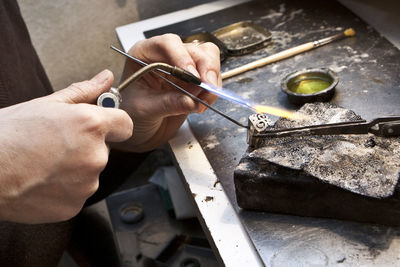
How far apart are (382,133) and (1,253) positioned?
4.10ft

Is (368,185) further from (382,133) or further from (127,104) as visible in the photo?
(127,104)

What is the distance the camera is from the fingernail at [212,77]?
1.33 meters

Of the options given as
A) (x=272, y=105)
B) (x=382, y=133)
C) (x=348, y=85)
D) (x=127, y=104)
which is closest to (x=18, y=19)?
(x=127, y=104)

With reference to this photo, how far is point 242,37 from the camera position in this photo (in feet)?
6.24

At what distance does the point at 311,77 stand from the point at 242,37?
0.48m

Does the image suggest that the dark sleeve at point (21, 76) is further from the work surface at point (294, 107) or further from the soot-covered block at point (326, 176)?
the soot-covered block at point (326, 176)

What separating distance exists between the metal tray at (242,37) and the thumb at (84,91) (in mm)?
792

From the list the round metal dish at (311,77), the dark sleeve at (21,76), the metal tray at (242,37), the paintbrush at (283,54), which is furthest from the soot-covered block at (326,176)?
the dark sleeve at (21,76)

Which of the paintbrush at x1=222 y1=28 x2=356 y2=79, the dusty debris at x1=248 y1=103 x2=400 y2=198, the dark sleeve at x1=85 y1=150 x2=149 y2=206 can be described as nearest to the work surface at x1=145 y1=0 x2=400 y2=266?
the paintbrush at x1=222 y1=28 x2=356 y2=79

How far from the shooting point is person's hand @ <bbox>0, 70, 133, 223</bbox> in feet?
3.08

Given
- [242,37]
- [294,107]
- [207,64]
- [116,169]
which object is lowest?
[116,169]

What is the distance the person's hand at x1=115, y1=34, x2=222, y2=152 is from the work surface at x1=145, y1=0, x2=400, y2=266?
0.12 meters

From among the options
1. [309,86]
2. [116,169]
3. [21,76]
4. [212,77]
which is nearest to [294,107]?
[309,86]

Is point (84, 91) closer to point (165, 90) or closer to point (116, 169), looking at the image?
point (165, 90)
